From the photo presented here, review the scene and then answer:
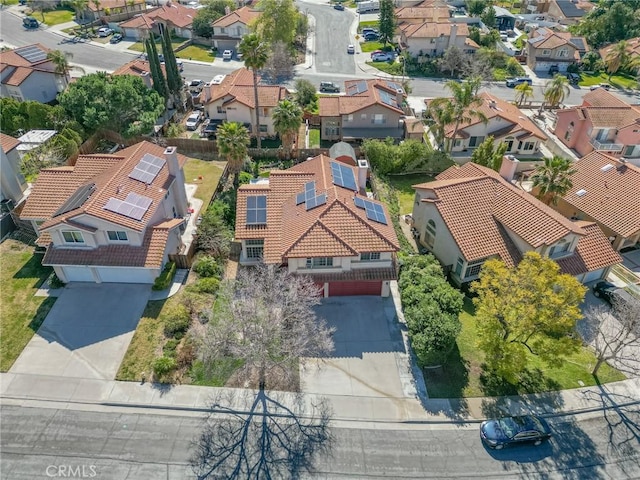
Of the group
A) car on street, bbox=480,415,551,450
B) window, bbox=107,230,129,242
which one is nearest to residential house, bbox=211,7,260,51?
window, bbox=107,230,129,242

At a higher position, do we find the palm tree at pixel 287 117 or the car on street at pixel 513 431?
the palm tree at pixel 287 117

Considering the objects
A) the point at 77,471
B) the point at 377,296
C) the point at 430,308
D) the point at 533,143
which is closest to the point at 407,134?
the point at 533,143

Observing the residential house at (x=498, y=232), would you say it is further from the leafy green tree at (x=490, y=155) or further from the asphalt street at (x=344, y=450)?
the asphalt street at (x=344, y=450)

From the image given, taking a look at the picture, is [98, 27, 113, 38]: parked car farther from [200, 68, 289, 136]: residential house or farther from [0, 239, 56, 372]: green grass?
[0, 239, 56, 372]: green grass

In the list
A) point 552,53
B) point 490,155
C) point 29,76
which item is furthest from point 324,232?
point 552,53

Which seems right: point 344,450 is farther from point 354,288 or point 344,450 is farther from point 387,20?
point 387,20

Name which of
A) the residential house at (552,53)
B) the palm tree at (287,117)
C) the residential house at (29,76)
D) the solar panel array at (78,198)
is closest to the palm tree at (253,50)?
the palm tree at (287,117)
